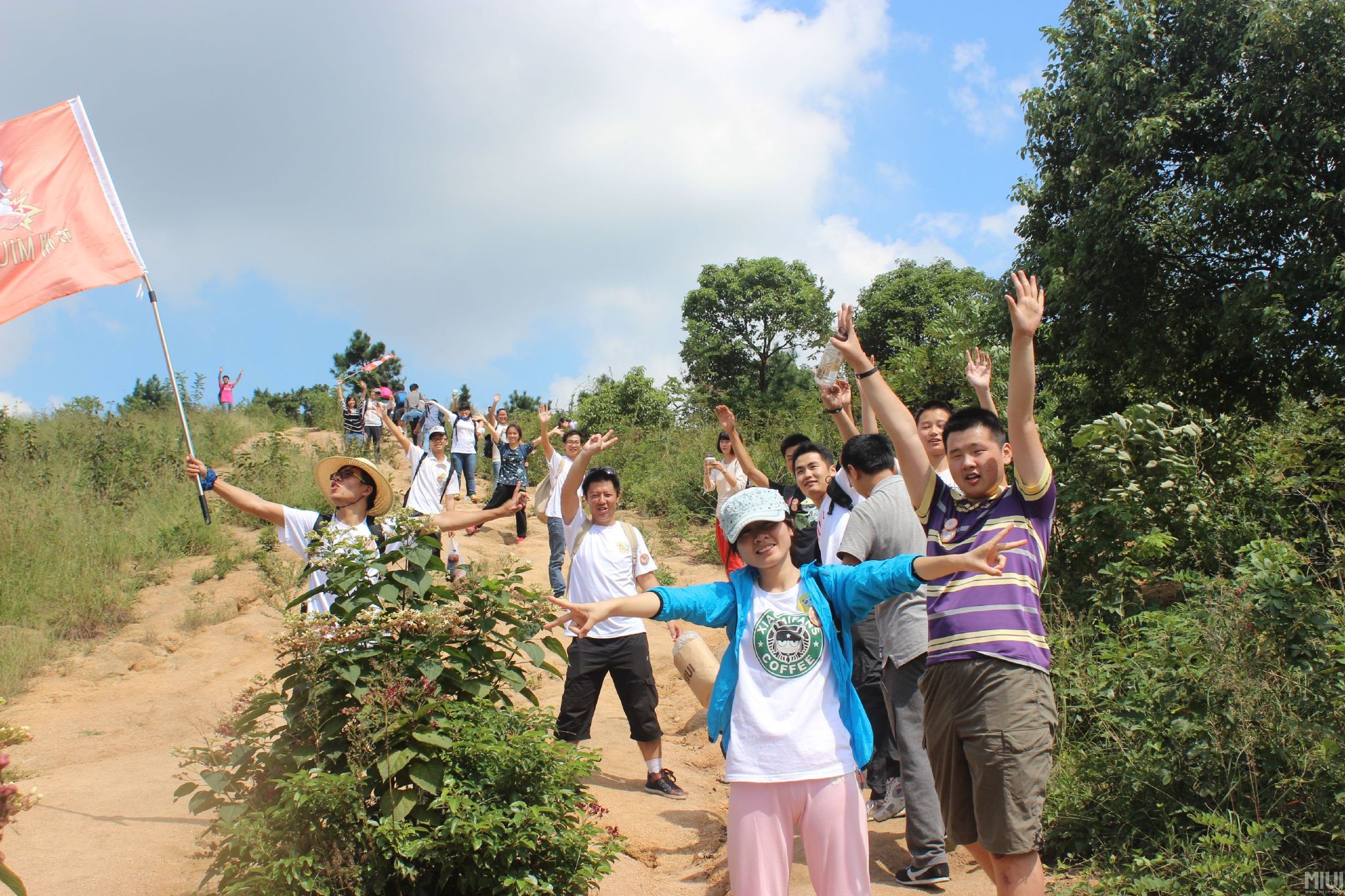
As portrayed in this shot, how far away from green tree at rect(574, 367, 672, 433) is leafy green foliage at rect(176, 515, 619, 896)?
18.0 m

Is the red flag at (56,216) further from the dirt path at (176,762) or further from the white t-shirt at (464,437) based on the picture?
the white t-shirt at (464,437)

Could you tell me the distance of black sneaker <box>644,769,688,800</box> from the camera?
5785mm

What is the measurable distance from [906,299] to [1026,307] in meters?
25.6

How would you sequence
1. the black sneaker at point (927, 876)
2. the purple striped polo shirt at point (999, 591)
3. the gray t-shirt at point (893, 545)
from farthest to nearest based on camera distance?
the gray t-shirt at point (893, 545) < the black sneaker at point (927, 876) < the purple striped polo shirt at point (999, 591)

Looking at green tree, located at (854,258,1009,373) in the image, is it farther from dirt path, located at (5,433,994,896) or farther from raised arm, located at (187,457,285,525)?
raised arm, located at (187,457,285,525)

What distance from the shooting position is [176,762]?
21.8ft

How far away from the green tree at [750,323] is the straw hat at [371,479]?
71.4ft

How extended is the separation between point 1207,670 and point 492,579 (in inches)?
131

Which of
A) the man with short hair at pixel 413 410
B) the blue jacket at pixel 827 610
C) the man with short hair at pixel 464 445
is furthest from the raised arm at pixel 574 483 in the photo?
the man with short hair at pixel 413 410

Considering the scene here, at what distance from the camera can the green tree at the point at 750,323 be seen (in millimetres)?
26953

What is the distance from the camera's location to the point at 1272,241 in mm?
9359

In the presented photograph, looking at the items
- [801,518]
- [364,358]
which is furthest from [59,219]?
[364,358]

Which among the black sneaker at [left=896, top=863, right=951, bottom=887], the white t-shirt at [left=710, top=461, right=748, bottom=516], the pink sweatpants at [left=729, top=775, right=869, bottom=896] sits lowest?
the black sneaker at [left=896, top=863, right=951, bottom=887]

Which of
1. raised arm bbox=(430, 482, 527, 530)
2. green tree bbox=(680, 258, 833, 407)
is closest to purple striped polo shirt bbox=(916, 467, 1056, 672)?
raised arm bbox=(430, 482, 527, 530)
